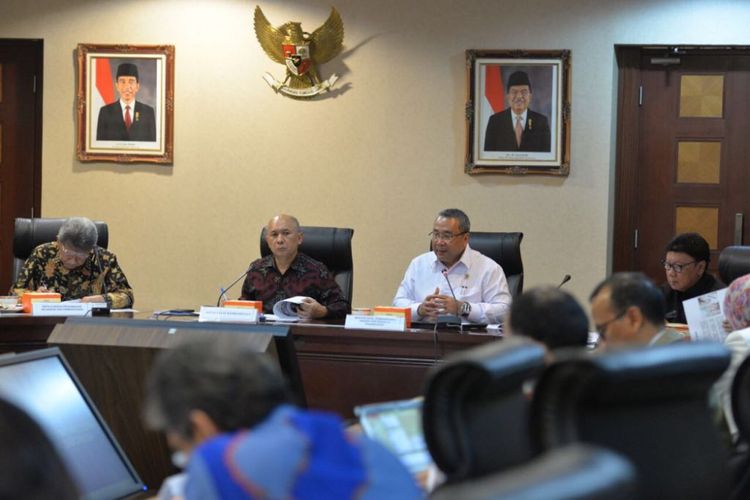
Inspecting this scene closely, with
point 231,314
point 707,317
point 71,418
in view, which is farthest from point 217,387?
point 231,314

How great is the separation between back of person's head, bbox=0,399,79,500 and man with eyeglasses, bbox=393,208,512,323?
11.3ft

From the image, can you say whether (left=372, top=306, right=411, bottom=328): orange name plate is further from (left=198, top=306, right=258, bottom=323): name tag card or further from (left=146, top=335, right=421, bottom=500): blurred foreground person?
(left=146, top=335, right=421, bottom=500): blurred foreground person

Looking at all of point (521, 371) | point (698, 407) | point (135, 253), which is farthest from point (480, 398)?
point (135, 253)

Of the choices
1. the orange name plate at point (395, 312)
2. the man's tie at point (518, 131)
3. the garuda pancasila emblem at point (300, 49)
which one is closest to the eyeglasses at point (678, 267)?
the orange name plate at point (395, 312)

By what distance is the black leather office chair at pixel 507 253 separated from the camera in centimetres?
503

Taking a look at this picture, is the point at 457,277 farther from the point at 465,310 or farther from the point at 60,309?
the point at 60,309

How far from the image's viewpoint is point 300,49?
19.9 feet

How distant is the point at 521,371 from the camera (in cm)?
142

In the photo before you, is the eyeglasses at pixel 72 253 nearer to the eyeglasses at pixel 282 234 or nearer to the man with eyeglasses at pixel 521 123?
the eyeglasses at pixel 282 234

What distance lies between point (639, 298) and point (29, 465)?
59.0 inches

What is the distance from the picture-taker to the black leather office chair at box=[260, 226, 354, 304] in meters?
5.09

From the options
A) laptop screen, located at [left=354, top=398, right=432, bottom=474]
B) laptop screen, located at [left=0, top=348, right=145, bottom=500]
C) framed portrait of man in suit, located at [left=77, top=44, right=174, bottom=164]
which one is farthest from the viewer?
framed portrait of man in suit, located at [left=77, top=44, right=174, bottom=164]

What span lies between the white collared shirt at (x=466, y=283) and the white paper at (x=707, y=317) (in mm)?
1207

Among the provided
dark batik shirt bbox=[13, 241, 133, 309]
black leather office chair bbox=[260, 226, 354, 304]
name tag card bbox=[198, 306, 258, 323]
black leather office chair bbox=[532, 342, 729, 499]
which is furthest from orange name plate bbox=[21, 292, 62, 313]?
black leather office chair bbox=[532, 342, 729, 499]
